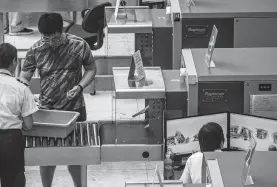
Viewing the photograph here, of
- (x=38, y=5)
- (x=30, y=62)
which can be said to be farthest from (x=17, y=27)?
(x=30, y=62)

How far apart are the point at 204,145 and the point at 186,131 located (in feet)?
1.37

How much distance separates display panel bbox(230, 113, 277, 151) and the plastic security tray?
1.13m

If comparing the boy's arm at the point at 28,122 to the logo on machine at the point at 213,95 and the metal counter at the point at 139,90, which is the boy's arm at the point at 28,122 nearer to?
the metal counter at the point at 139,90

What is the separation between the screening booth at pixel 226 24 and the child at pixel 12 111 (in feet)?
5.78

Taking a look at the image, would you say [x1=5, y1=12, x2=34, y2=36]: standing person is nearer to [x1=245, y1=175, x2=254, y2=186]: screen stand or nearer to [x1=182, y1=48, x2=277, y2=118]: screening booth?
[x1=182, y1=48, x2=277, y2=118]: screening booth

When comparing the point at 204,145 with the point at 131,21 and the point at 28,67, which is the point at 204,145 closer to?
the point at 28,67

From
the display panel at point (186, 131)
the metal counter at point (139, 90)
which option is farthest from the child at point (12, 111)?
the display panel at point (186, 131)

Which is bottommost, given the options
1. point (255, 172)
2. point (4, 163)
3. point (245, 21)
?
point (4, 163)

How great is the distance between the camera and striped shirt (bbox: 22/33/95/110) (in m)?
6.22

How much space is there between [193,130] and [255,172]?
1.99m

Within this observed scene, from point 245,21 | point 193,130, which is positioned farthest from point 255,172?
point 245,21

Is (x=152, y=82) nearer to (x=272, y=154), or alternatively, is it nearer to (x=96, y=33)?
(x=272, y=154)

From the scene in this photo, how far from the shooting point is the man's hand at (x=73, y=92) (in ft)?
20.2

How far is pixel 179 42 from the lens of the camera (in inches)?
275
